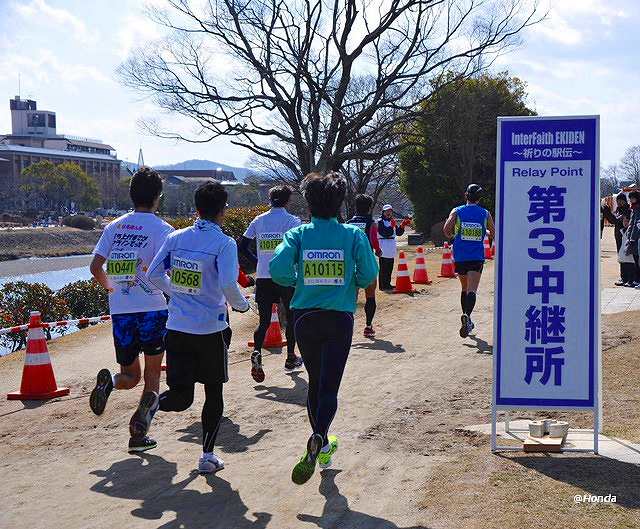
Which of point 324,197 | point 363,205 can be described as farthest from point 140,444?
point 363,205

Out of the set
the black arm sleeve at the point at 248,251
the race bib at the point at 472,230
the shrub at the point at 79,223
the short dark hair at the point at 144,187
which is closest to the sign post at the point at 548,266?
the short dark hair at the point at 144,187

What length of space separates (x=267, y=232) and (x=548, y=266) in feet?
12.8

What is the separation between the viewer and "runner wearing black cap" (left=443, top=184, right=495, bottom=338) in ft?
37.6

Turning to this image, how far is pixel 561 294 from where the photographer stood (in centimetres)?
628

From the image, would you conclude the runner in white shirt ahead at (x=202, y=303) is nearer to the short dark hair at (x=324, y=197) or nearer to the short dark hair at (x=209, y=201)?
the short dark hair at (x=209, y=201)

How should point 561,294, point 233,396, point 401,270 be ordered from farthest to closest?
point 401,270, point 233,396, point 561,294

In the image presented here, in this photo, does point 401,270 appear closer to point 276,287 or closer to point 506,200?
point 276,287

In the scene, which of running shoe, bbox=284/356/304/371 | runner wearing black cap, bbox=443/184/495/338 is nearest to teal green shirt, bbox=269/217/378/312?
running shoe, bbox=284/356/304/371

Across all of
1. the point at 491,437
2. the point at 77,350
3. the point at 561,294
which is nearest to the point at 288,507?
the point at 491,437

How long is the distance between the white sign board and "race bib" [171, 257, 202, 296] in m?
2.09

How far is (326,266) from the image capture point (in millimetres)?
5598

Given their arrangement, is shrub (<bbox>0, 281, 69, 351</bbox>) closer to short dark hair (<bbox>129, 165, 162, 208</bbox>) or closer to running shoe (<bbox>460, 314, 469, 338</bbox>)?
running shoe (<bbox>460, 314, 469, 338</bbox>)

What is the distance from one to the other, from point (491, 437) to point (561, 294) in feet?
3.71

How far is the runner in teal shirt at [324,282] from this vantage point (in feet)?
18.4
